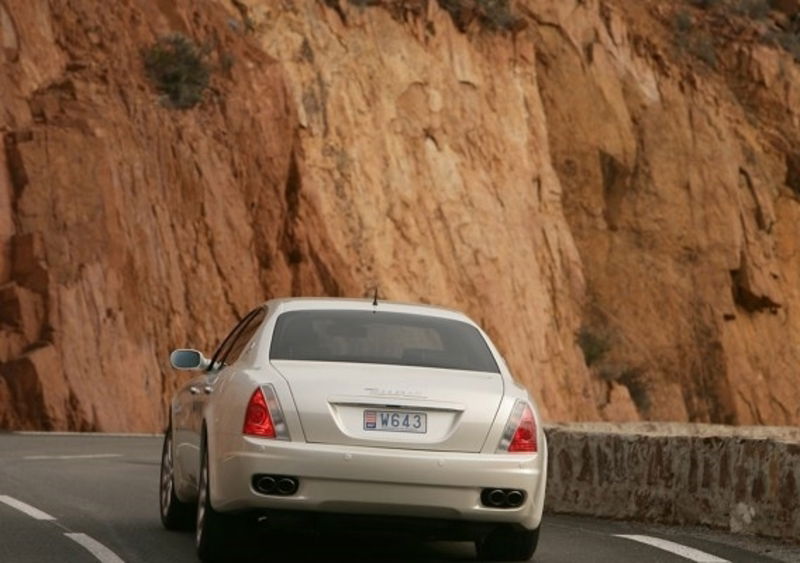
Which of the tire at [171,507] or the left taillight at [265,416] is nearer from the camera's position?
the left taillight at [265,416]

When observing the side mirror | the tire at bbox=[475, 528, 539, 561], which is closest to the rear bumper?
the tire at bbox=[475, 528, 539, 561]

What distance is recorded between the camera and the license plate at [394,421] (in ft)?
35.0

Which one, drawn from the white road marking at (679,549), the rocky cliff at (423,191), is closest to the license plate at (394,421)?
the white road marking at (679,549)

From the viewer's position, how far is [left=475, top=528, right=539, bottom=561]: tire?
11.5m

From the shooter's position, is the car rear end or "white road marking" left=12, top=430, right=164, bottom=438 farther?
"white road marking" left=12, top=430, right=164, bottom=438

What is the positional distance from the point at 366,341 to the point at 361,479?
185 cm

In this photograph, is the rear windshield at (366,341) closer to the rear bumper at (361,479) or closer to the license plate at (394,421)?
the license plate at (394,421)

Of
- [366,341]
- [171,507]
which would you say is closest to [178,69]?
[171,507]

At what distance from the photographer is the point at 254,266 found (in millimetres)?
39750

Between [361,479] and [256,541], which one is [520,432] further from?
[256,541]

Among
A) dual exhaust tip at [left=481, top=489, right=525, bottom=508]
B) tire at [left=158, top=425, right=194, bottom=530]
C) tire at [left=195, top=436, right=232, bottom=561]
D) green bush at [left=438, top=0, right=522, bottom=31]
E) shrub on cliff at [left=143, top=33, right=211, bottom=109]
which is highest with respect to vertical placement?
dual exhaust tip at [left=481, top=489, right=525, bottom=508]

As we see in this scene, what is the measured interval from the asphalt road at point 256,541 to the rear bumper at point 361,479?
560 millimetres

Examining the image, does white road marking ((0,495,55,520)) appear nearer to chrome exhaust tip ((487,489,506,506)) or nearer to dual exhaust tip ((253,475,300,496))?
dual exhaust tip ((253,475,300,496))

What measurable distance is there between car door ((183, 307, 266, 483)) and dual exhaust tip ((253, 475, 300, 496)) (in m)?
1.30
